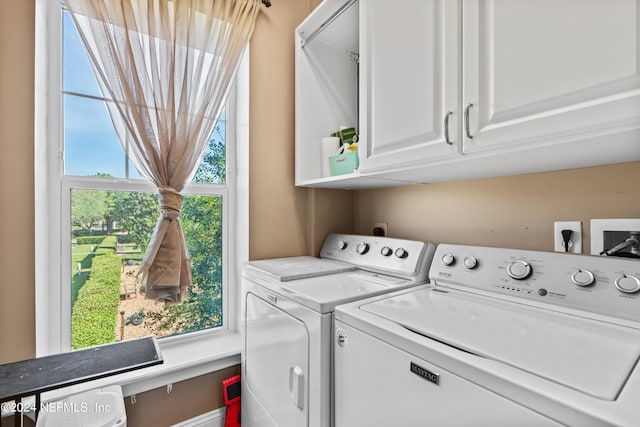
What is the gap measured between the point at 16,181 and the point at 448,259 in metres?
1.82

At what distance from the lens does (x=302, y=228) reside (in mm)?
1911

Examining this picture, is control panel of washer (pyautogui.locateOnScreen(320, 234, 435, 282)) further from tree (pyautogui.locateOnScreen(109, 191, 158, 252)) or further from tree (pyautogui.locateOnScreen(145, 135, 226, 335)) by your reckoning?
tree (pyautogui.locateOnScreen(109, 191, 158, 252))

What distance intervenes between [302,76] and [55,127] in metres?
1.29

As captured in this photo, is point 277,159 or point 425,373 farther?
point 277,159

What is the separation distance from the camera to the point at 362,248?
1588mm

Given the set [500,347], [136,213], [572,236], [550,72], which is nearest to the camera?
[500,347]

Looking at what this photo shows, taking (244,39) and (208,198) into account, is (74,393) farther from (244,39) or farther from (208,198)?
(244,39)

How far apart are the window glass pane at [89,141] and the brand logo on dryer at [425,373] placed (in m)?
1.63

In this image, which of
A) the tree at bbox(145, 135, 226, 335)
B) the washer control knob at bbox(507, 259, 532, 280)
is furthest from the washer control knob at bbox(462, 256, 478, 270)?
the tree at bbox(145, 135, 226, 335)

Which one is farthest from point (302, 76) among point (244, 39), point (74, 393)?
point (74, 393)

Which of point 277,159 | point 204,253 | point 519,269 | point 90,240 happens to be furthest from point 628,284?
point 90,240

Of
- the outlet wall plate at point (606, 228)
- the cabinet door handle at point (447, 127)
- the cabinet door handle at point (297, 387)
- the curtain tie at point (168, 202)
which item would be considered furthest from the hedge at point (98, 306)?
the outlet wall plate at point (606, 228)

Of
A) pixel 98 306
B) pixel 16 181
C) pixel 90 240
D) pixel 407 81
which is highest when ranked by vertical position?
pixel 407 81

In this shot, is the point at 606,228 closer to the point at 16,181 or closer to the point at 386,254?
the point at 386,254
